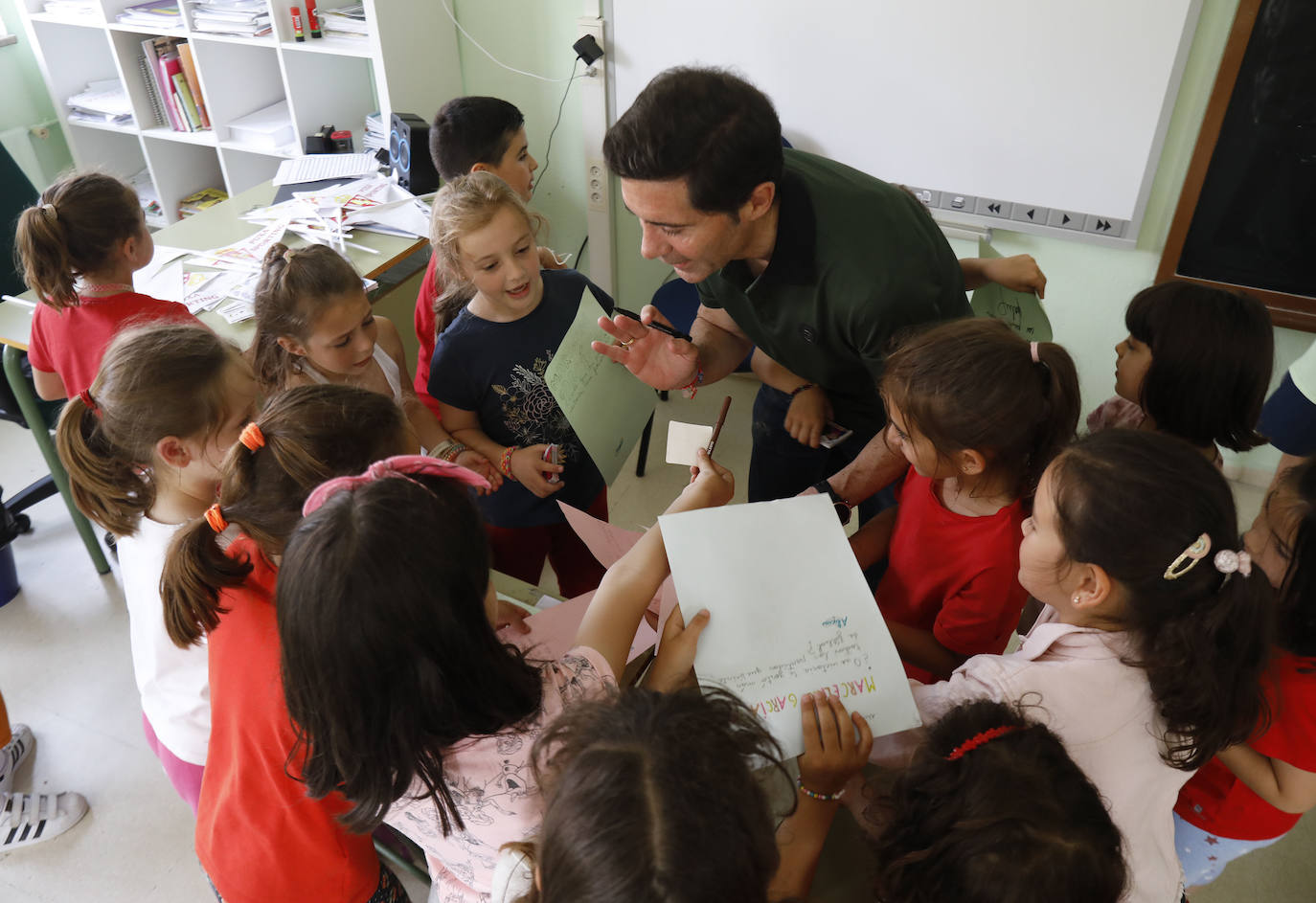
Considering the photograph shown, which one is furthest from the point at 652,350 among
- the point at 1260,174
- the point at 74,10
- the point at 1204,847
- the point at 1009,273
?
the point at 74,10

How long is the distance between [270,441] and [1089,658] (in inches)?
39.6

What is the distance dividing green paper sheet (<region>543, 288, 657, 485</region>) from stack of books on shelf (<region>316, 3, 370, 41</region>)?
1.90 m

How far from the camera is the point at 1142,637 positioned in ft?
3.07

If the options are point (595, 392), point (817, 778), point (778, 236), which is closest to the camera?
point (817, 778)

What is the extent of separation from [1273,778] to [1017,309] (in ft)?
2.89

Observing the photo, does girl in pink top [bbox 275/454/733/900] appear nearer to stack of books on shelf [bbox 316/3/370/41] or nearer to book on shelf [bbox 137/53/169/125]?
stack of books on shelf [bbox 316/3/370/41]

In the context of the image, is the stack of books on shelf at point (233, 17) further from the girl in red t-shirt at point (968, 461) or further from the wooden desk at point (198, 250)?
the girl in red t-shirt at point (968, 461)

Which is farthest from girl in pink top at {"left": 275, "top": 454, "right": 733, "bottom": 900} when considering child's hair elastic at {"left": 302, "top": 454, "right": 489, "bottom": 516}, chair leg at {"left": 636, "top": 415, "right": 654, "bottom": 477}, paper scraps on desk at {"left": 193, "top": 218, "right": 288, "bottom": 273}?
chair leg at {"left": 636, "top": 415, "right": 654, "bottom": 477}

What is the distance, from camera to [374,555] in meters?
0.77

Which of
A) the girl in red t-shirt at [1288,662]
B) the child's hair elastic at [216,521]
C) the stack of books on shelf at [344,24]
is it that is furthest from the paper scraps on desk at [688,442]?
the stack of books on shelf at [344,24]

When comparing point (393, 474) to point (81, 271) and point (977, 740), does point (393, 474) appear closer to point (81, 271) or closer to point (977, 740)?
point (977, 740)

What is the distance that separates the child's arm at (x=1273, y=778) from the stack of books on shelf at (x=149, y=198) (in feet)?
12.7

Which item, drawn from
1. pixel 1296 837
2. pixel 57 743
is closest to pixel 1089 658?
pixel 1296 837

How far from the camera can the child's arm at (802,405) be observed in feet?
5.24
